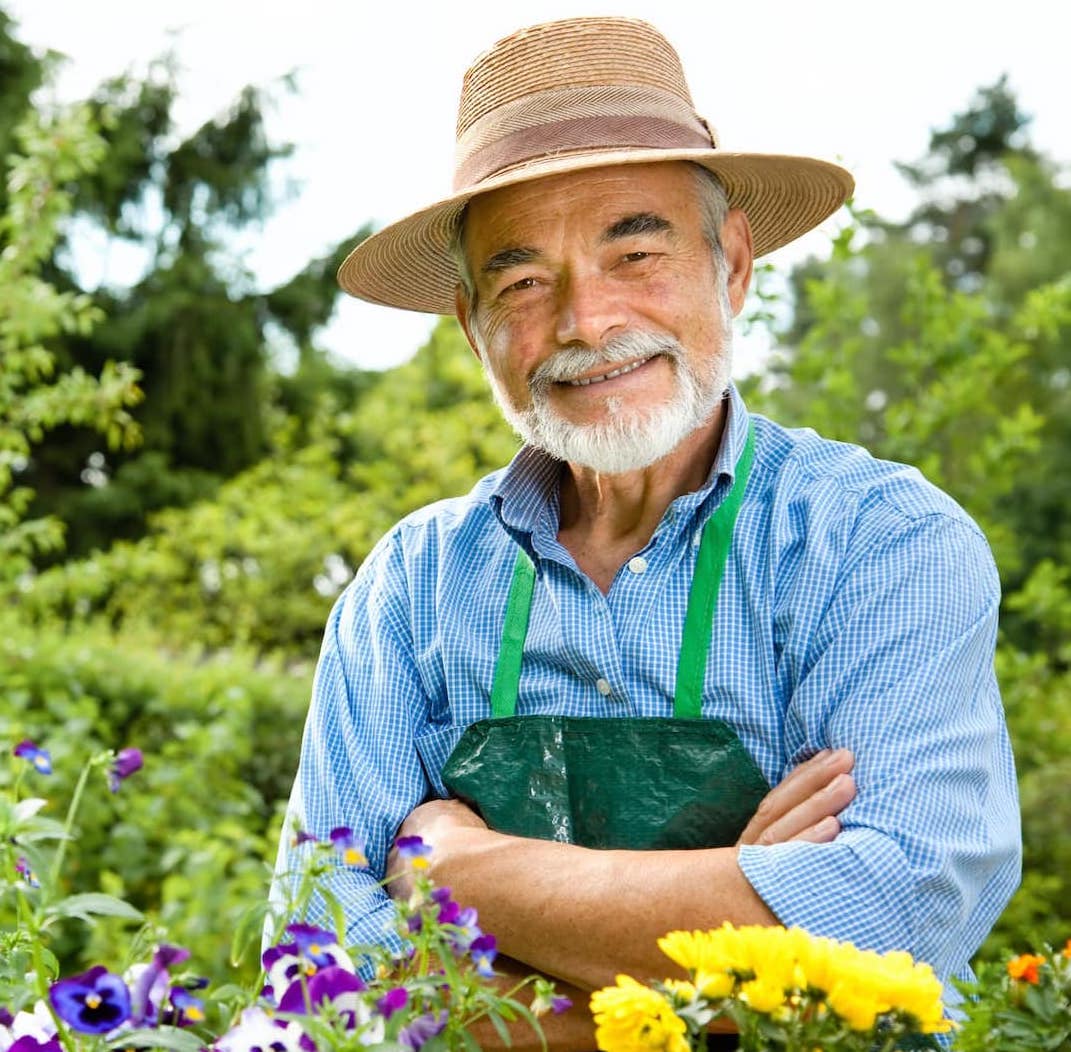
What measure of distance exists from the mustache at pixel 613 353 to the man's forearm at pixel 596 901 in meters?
0.75

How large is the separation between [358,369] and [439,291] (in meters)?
14.5

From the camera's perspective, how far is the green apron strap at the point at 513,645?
2217mm

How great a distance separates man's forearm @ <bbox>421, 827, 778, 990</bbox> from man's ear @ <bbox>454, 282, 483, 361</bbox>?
95 cm

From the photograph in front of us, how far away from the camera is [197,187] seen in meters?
16.1

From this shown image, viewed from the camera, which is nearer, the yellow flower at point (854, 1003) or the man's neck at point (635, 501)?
the yellow flower at point (854, 1003)

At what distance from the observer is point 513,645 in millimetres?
2254

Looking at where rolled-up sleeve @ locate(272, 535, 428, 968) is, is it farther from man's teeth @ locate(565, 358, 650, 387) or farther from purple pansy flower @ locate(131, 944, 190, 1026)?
purple pansy flower @ locate(131, 944, 190, 1026)

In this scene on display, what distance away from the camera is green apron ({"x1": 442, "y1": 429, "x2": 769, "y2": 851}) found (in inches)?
80.5

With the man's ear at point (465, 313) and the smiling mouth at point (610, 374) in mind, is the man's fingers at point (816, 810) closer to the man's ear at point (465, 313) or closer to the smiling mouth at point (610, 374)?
the smiling mouth at point (610, 374)

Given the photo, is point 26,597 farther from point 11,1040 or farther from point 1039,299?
point 11,1040

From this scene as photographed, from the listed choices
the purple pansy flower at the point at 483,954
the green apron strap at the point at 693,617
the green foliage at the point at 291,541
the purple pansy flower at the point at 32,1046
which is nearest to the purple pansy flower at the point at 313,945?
the purple pansy flower at the point at 483,954

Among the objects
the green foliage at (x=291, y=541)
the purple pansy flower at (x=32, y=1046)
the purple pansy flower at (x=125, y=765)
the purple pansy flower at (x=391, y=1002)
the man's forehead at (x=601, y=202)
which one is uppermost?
the man's forehead at (x=601, y=202)

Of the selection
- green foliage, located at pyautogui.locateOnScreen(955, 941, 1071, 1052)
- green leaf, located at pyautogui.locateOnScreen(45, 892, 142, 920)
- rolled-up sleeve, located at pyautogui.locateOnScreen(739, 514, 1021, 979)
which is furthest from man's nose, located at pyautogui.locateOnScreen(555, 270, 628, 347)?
green leaf, located at pyautogui.locateOnScreen(45, 892, 142, 920)

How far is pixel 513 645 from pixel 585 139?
2.63 feet
